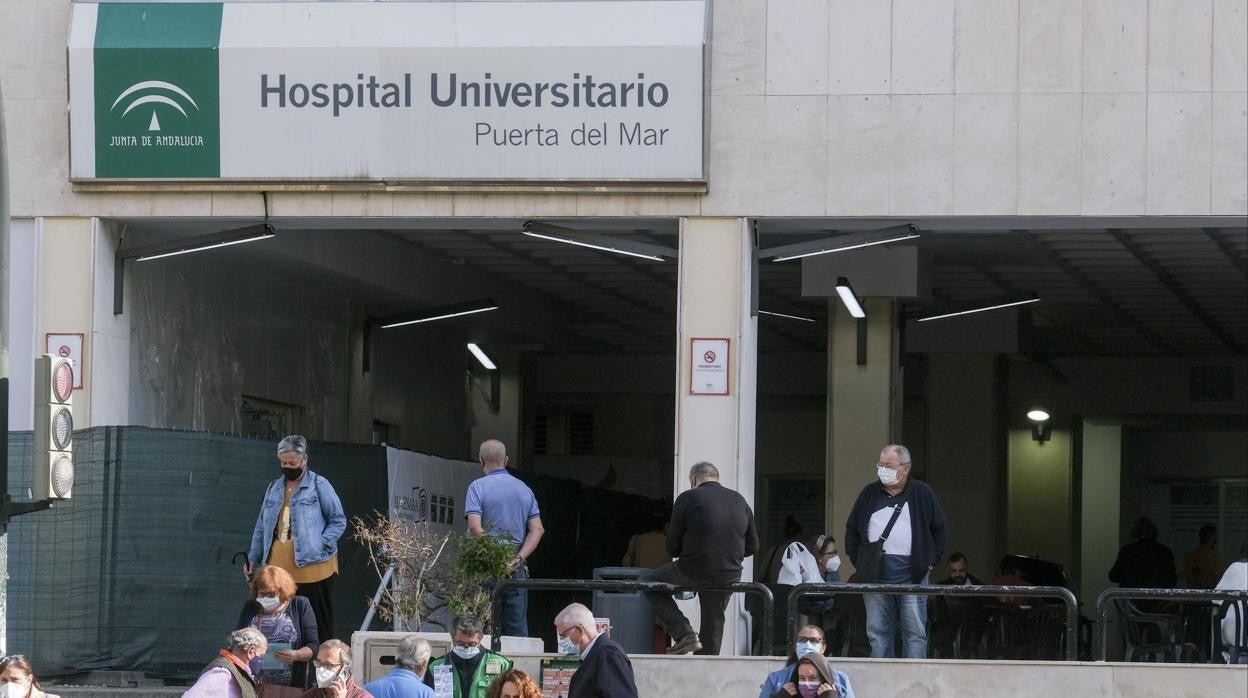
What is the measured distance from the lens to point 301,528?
13250 mm

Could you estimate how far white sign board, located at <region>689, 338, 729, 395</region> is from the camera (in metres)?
14.8

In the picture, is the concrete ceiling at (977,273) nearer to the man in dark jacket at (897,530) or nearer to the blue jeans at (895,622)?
the man in dark jacket at (897,530)

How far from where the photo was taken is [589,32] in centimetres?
1497

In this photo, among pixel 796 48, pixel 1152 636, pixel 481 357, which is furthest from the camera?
pixel 481 357

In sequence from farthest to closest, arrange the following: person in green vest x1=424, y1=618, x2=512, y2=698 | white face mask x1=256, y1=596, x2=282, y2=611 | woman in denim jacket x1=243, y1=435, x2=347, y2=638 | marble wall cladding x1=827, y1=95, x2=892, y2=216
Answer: marble wall cladding x1=827, y1=95, x2=892, y2=216 → woman in denim jacket x1=243, y1=435, x2=347, y2=638 → white face mask x1=256, y1=596, x2=282, y2=611 → person in green vest x1=424, y1=618, x2=512, y2=698

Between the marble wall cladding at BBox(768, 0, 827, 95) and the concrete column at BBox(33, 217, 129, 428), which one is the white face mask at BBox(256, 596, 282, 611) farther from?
the marble wall cladding at BBox(768, 0, 827, 95)

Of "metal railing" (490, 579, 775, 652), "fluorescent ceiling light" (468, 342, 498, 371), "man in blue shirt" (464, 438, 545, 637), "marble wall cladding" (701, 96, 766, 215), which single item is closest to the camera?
"metal railing" (490, 579, 775, 652)

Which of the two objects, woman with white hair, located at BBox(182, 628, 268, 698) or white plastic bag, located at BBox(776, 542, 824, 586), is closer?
woman with white hair, located at BBox(182, 628, 268, 698)

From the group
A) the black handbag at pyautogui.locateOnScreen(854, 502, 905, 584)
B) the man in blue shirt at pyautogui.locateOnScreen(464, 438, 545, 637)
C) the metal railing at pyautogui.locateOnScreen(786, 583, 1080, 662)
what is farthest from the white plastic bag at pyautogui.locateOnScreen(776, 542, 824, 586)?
the metal railing at pyautogui.locateOnScreen(786, 583, 1080, 662)

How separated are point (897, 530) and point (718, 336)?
2329mm

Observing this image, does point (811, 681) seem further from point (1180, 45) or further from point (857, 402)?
point (857, 402)

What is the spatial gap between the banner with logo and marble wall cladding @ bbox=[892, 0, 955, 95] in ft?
4.75

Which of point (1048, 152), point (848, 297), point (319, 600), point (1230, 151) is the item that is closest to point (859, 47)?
point (1048, 152)

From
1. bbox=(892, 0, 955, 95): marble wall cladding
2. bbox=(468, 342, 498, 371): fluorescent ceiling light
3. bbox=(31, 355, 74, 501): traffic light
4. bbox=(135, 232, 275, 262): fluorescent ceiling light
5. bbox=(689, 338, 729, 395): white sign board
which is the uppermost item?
bbox=(892, 0, 955, 95): marble wall cladding
